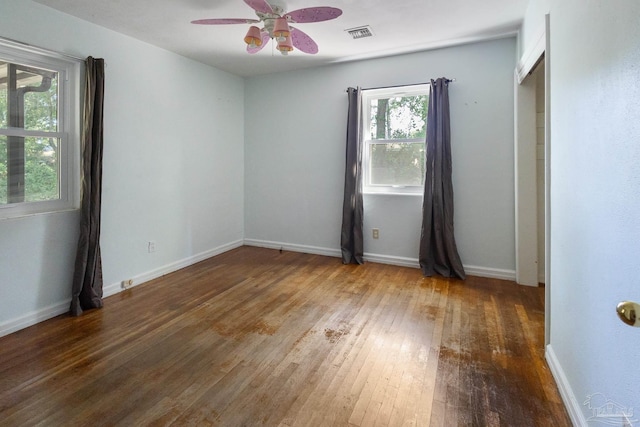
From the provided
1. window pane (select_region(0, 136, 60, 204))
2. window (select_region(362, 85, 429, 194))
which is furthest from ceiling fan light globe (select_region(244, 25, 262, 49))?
window (select_region(362, 85, 429, 194))

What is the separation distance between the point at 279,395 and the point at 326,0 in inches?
109

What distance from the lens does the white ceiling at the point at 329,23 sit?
104 inches

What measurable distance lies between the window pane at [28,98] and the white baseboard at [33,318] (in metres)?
1.42

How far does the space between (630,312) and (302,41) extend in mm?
2734

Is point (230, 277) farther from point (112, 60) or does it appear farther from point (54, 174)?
point (112, 60)

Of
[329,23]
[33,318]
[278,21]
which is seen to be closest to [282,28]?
[278,21]

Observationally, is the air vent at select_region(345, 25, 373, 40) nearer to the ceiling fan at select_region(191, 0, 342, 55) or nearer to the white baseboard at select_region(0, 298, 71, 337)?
the ceiling fan at select_region(191, 0, 342, 55)

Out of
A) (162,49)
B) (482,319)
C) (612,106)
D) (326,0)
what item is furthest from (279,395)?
(162,49)

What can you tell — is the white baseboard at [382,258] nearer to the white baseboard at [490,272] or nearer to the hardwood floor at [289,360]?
the white baseboard at [490,272]

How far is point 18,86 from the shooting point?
2520 millimetres

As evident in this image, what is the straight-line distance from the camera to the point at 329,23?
3.00 metres

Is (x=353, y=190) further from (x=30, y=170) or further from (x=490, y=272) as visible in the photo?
(x=30, y=170)

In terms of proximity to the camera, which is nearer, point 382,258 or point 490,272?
point 490,272

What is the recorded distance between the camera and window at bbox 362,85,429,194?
3.93 meters
